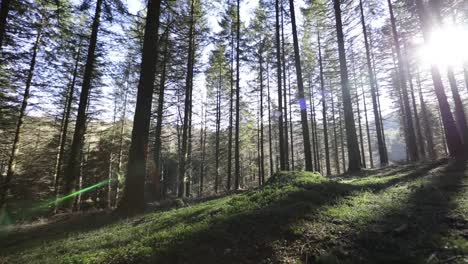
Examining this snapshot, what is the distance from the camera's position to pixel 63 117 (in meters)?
17.2

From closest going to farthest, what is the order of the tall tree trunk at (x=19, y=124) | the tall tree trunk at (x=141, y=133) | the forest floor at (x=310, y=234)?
the forest floor at (x=310, y=234) → the tall tree trunk at (x=141, y=133) → the tall tree trunk at (x=19, y=124)

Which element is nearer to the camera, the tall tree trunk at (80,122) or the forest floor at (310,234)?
the forest floor at (310,234)

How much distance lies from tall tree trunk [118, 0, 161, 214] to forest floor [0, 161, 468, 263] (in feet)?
7.74

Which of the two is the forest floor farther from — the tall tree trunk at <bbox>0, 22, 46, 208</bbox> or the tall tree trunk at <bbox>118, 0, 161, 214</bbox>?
the tall tree trunk at <bbox>0, 22, 46, 208</bbox>

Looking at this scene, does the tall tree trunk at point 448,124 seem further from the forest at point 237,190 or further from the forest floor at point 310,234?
the forest floor at point 310,234

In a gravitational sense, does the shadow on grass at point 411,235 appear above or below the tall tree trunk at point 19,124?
below

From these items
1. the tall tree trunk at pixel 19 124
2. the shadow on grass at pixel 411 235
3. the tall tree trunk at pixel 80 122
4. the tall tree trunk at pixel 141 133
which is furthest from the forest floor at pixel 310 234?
the tall tree trunk at pixel 19 124

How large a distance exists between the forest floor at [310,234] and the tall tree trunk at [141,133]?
2.36 m

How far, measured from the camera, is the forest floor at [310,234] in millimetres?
3072

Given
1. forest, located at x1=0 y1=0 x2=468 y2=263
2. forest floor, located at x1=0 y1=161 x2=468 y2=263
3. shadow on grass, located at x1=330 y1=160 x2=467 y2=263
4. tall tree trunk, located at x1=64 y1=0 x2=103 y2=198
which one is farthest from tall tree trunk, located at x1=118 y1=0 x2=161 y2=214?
shadow on grass, located at x1=330 y1=160 x2=467 y2=263

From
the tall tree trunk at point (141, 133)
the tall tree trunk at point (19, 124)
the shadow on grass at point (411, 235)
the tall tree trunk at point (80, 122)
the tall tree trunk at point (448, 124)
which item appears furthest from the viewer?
the tall tree trunk at point (19, 124)

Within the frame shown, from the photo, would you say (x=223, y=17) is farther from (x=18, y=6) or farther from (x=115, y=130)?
(x=115, y=130)

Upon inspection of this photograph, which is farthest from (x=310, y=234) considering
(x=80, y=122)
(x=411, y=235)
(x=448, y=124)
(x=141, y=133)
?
(x=80, y=122)

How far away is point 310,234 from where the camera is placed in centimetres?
365
